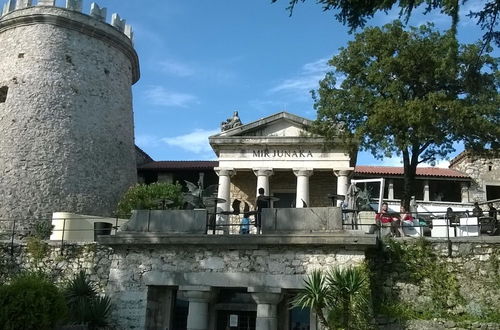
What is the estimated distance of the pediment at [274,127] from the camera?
2658 centimetres

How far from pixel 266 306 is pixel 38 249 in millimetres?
7347

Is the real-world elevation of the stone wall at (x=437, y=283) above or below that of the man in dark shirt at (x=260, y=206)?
below

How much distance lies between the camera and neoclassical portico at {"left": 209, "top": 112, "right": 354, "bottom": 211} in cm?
2614

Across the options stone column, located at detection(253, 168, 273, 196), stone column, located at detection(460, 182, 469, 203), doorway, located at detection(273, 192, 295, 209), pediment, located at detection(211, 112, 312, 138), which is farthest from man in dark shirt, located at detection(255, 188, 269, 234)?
stone column, located at detection(460, 182, 469, 203)

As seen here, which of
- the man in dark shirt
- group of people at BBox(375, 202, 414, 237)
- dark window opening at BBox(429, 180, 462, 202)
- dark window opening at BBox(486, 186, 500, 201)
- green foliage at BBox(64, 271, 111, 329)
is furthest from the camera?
dark window opening at BBox(486, 186, 500, 201)

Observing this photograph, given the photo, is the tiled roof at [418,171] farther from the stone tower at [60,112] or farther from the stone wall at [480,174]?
the stone tower at [60,112]

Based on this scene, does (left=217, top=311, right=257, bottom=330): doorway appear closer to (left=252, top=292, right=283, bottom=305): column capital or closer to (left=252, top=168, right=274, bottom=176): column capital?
(left=252, top=292, right=283, bottom=305): column capital

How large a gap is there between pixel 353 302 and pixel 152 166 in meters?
22.2

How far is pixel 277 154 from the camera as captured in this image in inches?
1051

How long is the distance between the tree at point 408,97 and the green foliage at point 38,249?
969 cm

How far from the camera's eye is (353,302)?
36.6 ft

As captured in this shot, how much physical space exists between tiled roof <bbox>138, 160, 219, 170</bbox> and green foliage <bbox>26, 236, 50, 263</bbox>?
15.5 metres

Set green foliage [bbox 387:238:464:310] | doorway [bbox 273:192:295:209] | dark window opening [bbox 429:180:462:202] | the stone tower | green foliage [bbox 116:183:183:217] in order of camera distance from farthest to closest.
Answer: dark window opening [bbox 429:180:462:202], doorway [bbox 273:192:295:209], the stone tower, green foliage [bbox 116:183:183:217], green foliage [bbox 387:238:464:310]

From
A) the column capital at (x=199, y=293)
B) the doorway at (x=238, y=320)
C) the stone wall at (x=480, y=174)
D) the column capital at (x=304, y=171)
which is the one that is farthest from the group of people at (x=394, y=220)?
the stone wall at (x=480, y=174)
